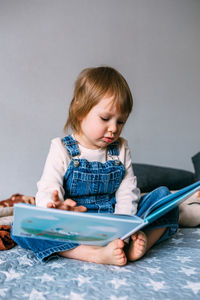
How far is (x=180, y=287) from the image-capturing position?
0.60 meters

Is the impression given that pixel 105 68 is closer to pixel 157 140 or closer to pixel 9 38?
pixel 9 38

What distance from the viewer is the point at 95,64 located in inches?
79.3

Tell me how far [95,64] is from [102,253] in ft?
5.05

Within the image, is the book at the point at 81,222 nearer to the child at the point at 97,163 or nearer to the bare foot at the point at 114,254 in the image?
the bare foot at the point at 114,254

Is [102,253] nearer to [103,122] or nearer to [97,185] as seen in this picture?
[97,185]

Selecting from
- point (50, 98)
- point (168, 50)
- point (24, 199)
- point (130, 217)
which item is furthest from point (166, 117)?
point (130, 217)

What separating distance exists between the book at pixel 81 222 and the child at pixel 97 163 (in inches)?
5.7

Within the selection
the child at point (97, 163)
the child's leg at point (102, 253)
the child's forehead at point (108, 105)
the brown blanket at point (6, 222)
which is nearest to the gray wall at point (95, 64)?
the brown blanket at point (6, 222)

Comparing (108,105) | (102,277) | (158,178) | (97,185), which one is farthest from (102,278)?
(158,178)

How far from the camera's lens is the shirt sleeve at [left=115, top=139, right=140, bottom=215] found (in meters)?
0.95

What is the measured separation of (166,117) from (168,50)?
0.51 meters

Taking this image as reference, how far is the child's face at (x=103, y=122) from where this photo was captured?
2.97ft

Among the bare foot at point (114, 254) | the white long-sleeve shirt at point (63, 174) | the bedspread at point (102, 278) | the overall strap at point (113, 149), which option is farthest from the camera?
the overall strap at point (113, 149)

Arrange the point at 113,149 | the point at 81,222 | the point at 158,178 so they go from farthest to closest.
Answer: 1. the point at 158,178
2. the point at 113,149
3. the point at 81,222
